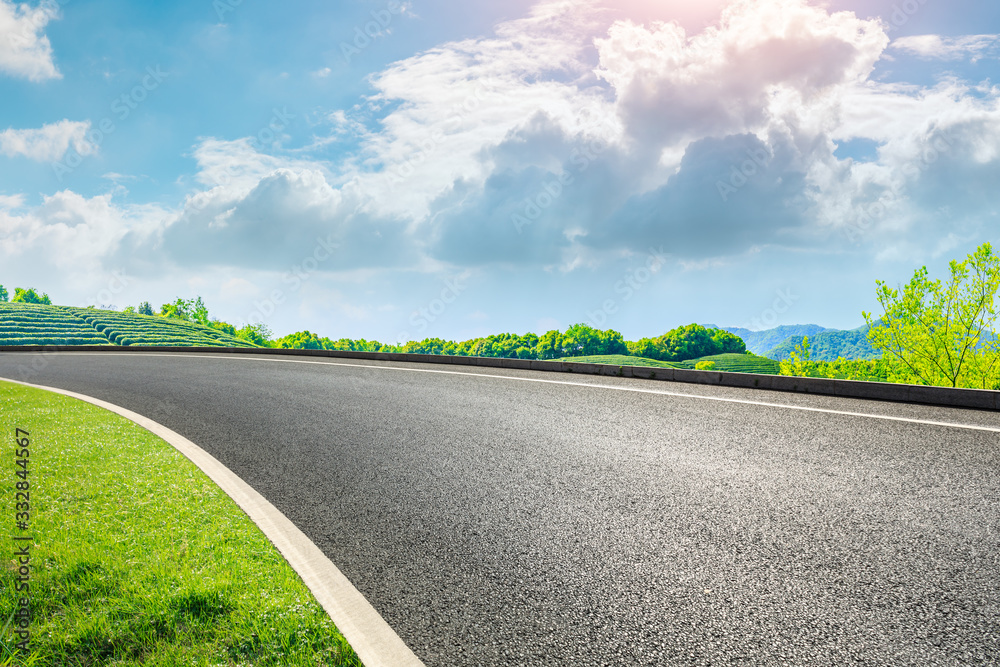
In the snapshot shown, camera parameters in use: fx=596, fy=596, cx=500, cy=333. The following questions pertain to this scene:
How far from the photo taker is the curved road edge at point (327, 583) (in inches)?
101

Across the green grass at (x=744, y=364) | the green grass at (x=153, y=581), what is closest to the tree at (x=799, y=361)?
the green grass at (x=153, y=581)

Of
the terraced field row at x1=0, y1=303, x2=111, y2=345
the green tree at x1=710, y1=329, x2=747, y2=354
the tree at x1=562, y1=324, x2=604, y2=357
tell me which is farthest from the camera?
the green tree at x1=710, y1=329, x2=747, y2=354

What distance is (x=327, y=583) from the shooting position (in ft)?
10.7

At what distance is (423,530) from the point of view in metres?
3.99

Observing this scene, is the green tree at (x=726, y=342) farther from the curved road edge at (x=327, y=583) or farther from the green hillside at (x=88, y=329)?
the curved road edge at (x=327, y=583)

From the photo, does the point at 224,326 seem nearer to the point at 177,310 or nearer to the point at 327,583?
the point at 177,310

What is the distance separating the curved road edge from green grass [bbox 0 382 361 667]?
63mm

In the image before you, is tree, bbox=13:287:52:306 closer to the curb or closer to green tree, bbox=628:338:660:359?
green tree, bbox=628:338:660:359

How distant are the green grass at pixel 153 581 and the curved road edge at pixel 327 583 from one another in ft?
0.21

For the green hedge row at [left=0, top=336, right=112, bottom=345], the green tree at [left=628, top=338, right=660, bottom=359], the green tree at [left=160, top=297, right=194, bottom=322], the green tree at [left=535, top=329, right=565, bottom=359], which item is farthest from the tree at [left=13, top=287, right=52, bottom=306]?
the green tree at [left=628, top=338, right=660, bottom=359]

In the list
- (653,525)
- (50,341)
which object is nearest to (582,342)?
(50,341)

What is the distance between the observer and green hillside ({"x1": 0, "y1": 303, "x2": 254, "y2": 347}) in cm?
6175

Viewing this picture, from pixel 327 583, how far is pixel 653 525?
6.71ft

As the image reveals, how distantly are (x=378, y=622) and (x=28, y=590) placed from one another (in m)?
1.98
